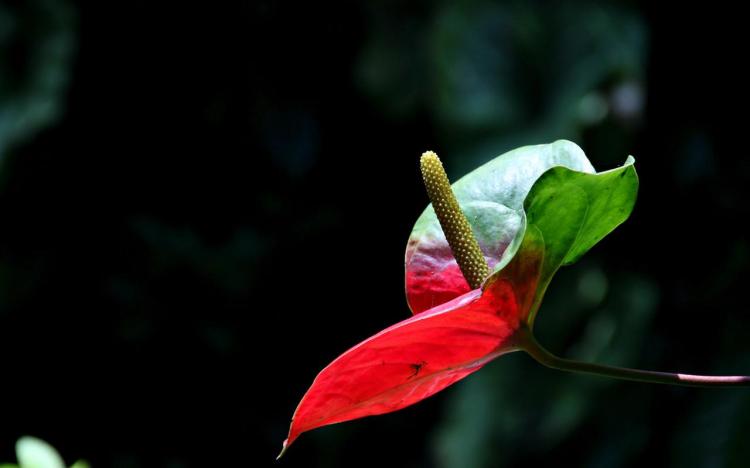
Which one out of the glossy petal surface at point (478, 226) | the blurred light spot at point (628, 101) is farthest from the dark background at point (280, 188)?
the glossy petal surface at point (478, 226)

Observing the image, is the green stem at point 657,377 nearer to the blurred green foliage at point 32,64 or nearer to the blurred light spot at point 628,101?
the blurred light spot at point 628,101

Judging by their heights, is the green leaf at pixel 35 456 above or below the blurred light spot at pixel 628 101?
above

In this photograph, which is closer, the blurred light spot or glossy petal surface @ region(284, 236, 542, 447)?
glossy petal surface @ region(284, 236, 542, 447)

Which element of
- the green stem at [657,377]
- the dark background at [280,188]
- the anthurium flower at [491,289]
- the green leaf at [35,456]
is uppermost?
the anthurium flower at [491,289]

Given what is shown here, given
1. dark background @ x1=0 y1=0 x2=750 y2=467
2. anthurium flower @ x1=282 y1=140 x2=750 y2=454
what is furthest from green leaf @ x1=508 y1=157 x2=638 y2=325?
dark background @ x1=0 y1=0 x2=750 y2=467

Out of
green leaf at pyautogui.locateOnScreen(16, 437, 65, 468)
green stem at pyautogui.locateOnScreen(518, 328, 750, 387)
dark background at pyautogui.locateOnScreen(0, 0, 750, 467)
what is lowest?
dark background at pyautogui.locateOnScreen(0, 0, 750, 467)

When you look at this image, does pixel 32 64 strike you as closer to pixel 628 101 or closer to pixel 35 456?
pixel 628 101

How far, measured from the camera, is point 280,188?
2254 mm

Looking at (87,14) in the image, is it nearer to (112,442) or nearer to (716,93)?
(112,442)

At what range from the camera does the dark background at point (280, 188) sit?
2.01 meters

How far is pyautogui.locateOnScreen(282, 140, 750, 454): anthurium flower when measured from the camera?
1.31 feet

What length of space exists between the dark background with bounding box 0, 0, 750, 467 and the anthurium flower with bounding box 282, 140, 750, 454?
1528mm

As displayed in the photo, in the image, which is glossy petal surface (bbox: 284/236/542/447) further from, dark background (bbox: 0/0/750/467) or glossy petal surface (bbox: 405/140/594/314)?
dark background (bbox: 0/0/750/467)

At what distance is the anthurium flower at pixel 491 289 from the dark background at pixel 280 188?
5.01 ft
